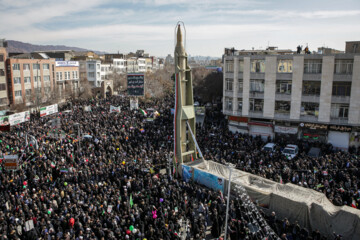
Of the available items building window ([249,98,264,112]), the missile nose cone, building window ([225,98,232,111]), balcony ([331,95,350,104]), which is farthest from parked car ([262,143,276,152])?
the missile nose cone

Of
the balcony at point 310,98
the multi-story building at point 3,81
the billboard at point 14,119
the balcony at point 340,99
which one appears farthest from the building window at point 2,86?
the balcony at point 340,99

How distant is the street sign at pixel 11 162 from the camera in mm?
19906

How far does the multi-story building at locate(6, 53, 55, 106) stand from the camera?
1861 inches

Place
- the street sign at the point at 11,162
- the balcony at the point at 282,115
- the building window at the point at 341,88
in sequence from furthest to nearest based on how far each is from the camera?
the balcony at the point at 282,115 < the building window at the point at 341,88 < the street sign at the point at 11,162

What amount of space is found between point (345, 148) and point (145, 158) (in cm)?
1905

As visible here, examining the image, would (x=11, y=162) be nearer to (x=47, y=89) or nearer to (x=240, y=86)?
(x=240, y=86)

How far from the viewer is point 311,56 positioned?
93.8 feet

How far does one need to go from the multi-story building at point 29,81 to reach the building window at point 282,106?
3389 cm

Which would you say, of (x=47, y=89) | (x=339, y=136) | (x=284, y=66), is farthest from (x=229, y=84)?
(x=47, y=89)

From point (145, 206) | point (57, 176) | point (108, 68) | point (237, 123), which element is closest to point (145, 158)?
point (57, 176)

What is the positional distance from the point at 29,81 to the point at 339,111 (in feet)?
155

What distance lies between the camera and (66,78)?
63.1 metres

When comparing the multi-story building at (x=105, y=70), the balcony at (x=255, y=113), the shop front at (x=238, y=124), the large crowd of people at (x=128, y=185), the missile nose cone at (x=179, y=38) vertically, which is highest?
the missile nose cone at (x=179, y=38)

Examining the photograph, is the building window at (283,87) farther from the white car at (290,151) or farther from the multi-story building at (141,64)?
the multi-story building at (141,64)
